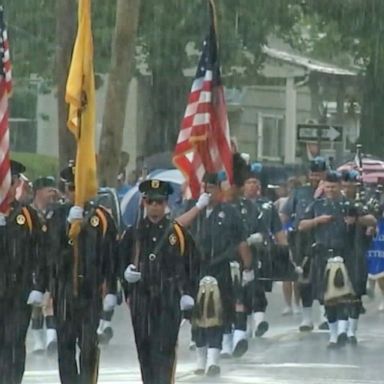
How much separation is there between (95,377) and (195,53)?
889 inches

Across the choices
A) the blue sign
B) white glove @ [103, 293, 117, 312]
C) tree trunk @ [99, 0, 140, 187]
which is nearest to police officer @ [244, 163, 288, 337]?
the blue sign

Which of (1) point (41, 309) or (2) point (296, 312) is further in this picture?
(2) point (296, 312)

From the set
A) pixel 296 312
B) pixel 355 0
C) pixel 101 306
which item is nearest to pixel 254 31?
pixel 355 0

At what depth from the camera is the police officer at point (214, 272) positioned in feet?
48.3

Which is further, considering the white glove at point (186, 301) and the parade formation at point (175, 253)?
the parade formation at point (175, 253)

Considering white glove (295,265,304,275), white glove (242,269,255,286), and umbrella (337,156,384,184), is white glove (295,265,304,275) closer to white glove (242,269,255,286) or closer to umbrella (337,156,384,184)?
white glove (242,269,255,286)

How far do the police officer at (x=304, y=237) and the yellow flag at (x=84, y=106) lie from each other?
5051 mm

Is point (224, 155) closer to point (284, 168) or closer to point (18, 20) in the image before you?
point (18, 20)

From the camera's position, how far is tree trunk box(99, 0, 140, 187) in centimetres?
2153

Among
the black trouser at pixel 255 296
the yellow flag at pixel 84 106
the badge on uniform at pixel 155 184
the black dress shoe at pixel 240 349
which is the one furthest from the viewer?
the black trouser at pixel 255 296

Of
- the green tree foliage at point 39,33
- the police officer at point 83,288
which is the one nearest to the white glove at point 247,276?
the police officer at point 83,288

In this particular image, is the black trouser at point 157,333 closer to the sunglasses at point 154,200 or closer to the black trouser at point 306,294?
the sunglasses at point 154,200

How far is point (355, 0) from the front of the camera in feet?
107

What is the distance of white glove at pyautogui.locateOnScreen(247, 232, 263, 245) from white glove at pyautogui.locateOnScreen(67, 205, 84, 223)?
4241 mm
